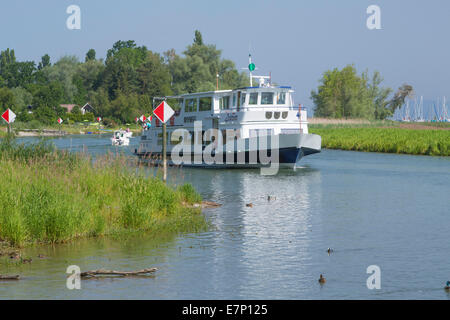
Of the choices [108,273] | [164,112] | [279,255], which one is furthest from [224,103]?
[108,273]

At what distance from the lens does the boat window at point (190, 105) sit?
141ft

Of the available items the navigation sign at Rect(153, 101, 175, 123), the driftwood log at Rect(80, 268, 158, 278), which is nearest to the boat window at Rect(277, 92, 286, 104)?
the navigation sign at Rect(153, 101, 175, 123)

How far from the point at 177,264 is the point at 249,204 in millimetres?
10045

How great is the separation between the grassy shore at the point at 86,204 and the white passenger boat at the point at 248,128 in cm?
1673

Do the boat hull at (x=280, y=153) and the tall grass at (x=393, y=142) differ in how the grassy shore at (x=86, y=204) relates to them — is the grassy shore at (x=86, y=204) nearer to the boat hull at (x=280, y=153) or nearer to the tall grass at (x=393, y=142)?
the boat hull at (x=280, y=153)

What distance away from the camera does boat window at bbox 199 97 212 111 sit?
42.0 meters

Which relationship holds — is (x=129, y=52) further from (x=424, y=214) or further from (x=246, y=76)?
(x=424, y=214)

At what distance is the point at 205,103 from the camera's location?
139 feet

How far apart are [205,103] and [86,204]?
25.4 meters

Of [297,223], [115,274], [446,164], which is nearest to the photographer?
[115,274]

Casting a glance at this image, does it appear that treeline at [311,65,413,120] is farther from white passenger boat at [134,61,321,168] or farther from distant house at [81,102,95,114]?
white passenger boat at [134,61,321,168]

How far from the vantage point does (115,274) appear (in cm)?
1359
